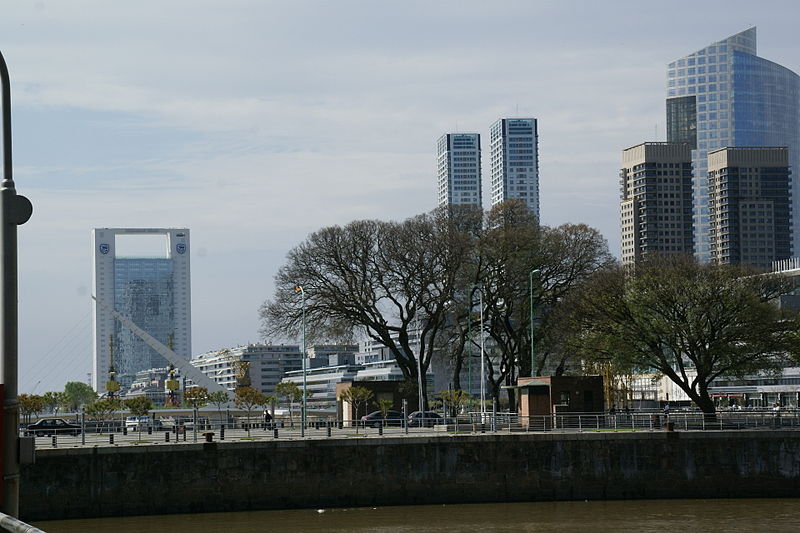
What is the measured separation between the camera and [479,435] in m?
57.4

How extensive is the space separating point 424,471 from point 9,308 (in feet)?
142

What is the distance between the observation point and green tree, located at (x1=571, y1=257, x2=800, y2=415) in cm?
7381

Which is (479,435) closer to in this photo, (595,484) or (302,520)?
(595,484)

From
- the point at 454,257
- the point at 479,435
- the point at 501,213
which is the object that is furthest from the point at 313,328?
the point at 479,435

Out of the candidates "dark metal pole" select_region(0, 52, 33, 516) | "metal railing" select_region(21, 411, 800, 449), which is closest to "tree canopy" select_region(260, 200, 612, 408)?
"metal railing" select_region(21, 411, 800, 449)

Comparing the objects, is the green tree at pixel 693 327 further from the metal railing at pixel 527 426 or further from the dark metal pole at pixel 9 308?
the dark metal pole at pixel 9 308

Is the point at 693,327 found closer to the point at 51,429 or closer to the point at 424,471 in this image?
the point at 424,471

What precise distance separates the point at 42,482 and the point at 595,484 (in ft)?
81.6

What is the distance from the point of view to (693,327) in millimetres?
74625

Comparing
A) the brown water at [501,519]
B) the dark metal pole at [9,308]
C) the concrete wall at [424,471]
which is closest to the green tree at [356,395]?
the concrete wall at [424,471]

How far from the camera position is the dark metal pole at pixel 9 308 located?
14.7m

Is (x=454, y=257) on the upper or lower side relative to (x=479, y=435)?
upper

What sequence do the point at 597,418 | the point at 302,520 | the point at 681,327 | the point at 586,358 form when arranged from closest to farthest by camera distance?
1. the point at 302,520
2. the point at 597,418
3. the point at 681,327
4. the point at 586,358

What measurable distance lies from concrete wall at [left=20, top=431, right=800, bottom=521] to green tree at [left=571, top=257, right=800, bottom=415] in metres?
16.0
